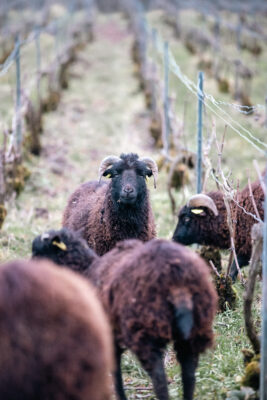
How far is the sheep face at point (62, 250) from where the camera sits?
432 centimetres

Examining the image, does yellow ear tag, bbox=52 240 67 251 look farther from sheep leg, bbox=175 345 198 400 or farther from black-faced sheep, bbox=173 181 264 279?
black-faced sheep, bbox=173 181 264 279

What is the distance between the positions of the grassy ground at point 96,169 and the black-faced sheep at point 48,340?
5.61ft

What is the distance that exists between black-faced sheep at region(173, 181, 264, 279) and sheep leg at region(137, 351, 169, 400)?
10.4ft

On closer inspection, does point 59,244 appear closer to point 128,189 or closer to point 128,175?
point 128,189

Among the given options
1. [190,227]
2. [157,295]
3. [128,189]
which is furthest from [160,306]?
[190,227]

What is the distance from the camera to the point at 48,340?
257 centimetres

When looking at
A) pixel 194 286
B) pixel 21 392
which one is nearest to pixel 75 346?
pixel 21 392

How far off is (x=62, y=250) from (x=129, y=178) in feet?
5.55

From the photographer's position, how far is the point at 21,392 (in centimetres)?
249

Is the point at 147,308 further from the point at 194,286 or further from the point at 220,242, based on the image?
the point at 220,242

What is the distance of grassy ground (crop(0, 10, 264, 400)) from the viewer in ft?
14.7

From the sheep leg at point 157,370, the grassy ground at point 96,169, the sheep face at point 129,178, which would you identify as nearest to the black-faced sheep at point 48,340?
the sheep leg at point 157,370

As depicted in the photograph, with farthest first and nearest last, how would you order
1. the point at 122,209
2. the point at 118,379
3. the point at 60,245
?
the point at 122,209 → the point at 60,245 → the point at 118,379

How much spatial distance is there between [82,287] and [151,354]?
0.88 metres
